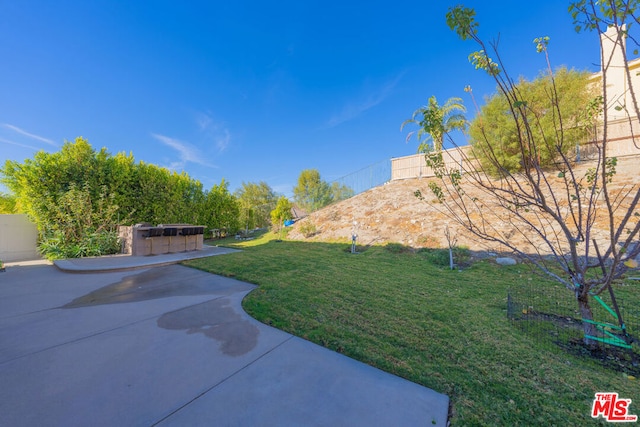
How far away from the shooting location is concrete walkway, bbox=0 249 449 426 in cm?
160

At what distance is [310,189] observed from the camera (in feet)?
83.8

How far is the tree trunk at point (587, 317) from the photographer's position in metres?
2.36

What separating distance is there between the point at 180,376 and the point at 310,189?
942 inches

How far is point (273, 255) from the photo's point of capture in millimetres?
7633

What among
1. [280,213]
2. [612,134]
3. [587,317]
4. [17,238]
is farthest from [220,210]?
[612,134]

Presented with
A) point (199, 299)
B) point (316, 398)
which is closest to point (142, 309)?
point (199, 299)

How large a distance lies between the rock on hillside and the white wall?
9.63 metres

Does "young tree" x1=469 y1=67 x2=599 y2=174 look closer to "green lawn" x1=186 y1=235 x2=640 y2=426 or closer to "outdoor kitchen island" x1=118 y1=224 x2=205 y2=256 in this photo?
"green lawn" x1=186 y1=235 x2=640 y2=426

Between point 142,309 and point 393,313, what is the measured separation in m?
3.68

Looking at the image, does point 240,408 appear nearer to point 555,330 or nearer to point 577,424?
point 577,424

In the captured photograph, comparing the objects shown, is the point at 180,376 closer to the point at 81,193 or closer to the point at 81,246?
the point at 81,246

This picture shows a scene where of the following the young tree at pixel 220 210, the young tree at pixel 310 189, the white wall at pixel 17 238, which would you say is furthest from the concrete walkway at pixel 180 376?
the young tree at pixel 310 189

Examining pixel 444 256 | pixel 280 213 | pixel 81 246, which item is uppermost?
pixel 280 213

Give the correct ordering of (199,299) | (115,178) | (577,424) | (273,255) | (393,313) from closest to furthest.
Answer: (577,424)
(393,313)
(199,299)
(273,255)
(115,178)
